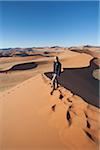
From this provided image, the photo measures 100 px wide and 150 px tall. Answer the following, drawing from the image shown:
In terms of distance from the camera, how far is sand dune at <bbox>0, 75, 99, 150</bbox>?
6.91m

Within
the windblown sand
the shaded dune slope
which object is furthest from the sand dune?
the shaded dune slope

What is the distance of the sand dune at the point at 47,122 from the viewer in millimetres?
6914

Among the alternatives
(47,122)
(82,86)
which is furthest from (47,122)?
(82,86)

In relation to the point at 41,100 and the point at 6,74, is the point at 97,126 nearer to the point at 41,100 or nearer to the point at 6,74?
the point at 41,100

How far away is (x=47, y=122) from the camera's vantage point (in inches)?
316

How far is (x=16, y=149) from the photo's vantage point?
6.65 meters

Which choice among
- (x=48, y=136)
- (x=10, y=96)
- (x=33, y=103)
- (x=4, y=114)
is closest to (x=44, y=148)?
(x=48, y=136)

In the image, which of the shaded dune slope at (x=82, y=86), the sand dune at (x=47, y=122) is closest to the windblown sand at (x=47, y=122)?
the sand dune at (x=47, y=122)

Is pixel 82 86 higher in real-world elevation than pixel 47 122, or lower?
lower

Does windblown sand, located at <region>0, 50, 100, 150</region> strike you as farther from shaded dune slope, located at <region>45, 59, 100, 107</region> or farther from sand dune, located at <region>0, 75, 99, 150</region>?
shaded dune slope, located at <region>45, 59, 100, 107</region>

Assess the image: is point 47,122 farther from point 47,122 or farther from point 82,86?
point 82,86

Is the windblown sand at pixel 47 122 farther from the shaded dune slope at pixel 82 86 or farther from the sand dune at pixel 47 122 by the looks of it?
the shaded dune slope at pixel 82 86

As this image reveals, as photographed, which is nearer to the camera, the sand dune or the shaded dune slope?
the sand dune

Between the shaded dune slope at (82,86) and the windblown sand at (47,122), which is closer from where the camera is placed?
the windblown sand at (47,122)
